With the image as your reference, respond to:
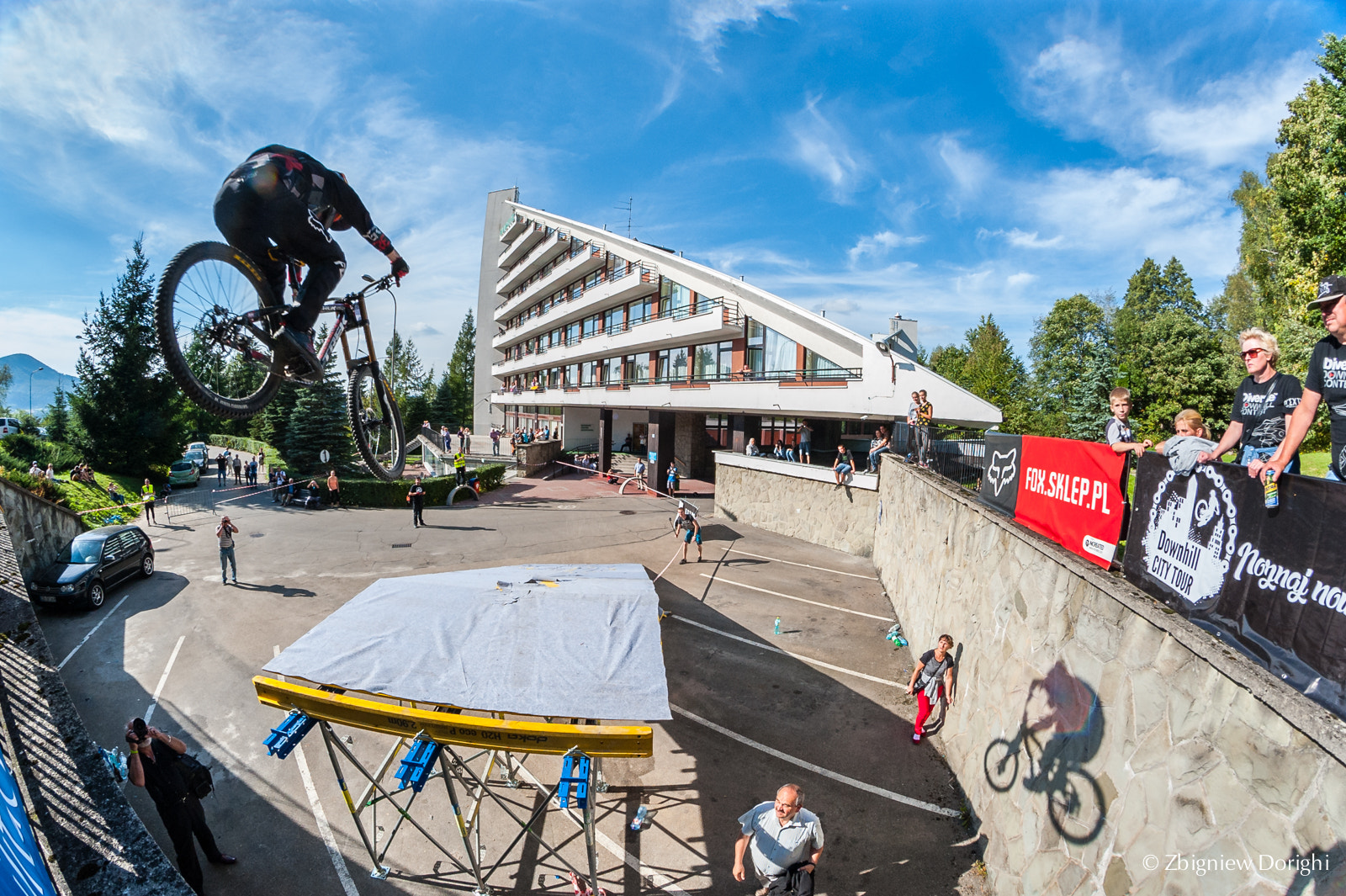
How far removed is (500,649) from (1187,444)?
6.58 meters

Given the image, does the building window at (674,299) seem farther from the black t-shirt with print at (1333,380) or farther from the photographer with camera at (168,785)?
the black t-shirt with print at (1333,380)

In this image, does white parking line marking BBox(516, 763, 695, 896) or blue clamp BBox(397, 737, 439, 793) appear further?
white parking line marking BBox(516, 763, 695, 896)

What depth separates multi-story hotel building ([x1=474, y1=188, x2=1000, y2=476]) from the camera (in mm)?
21031

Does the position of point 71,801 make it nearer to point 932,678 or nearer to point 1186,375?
point 932,678

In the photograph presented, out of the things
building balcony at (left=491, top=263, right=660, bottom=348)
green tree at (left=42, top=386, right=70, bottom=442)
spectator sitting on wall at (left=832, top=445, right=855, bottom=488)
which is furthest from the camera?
green tree at (left=42, top=386, right=70, bottom=442)

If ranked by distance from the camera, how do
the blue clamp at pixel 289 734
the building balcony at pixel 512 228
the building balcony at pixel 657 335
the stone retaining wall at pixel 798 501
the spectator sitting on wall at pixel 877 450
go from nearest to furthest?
the blue clamp at pixel 289 734
the spectator sitting on wall at pixel 877 450
the stone retaining wall at pixel 798 501
the building balcony at pixel 657 335
the building balcony at pixel 512 228

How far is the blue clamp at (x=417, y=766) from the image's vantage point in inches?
172

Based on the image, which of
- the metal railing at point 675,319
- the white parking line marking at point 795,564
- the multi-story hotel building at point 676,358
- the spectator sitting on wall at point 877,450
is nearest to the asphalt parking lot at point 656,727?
the white parking line marking at point 795,564

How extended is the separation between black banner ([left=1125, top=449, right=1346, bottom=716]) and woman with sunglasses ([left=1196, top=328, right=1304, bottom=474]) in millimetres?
684

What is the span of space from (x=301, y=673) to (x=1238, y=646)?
7.88m

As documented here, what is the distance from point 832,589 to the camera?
616 inches

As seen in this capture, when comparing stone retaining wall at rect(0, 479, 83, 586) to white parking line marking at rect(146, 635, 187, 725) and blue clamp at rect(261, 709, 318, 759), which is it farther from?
blue clamp at rect(261, 709, 318, 759)

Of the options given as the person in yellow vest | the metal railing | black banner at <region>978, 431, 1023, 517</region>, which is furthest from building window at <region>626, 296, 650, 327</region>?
black banner at <region>978, 431, 1023, 517</region>

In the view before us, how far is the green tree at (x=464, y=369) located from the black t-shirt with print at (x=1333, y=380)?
73.1 meters
